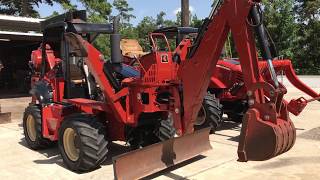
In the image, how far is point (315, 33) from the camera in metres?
26.2

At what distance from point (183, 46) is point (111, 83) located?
1.49m

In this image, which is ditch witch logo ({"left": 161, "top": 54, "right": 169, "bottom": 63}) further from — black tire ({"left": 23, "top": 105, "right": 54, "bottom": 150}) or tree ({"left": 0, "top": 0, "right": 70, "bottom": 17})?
tree ({"left": 0, "top": 0, "right": 70, "bottom": 17})

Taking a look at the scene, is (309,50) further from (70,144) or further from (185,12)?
(70,144)

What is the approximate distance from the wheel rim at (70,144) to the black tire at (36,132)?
1.35 m

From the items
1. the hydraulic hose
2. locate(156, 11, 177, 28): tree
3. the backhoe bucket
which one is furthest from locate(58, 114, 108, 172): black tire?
locate(156, 11, 177, 28): tree

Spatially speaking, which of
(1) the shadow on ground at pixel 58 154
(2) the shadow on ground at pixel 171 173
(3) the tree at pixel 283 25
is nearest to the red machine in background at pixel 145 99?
(2) the shadow on ground at pixel 171 173

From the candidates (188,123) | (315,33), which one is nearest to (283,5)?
(315,33)

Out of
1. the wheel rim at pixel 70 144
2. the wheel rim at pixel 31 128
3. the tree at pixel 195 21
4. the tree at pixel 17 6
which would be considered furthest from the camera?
the tree at pixel 17 6

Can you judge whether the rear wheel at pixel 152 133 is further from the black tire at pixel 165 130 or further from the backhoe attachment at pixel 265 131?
the backhoe attachment at pixel 265 131

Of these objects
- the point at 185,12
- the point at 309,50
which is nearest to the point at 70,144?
the point at 185,12

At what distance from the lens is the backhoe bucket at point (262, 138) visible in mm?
4336

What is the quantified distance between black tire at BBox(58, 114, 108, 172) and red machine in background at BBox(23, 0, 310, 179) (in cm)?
1

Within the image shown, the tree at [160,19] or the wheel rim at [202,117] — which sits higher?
the tree at [160,19]

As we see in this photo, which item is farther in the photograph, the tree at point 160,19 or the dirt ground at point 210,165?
the tree at point 160,19
